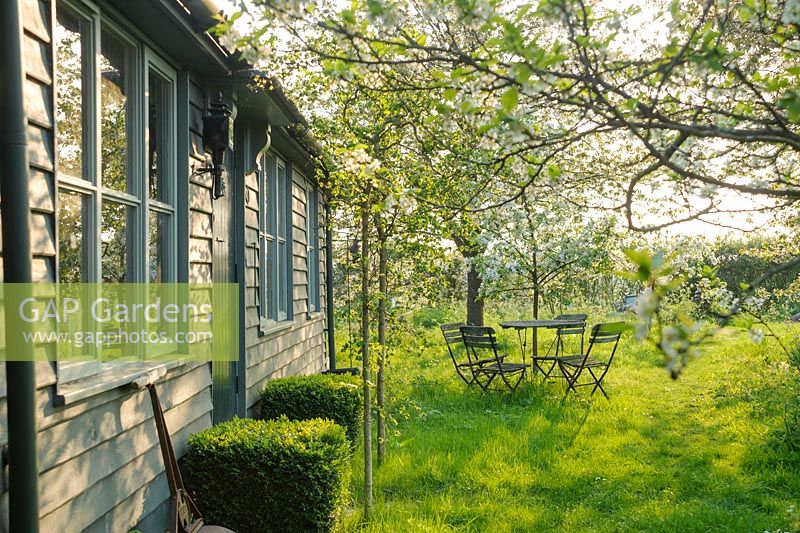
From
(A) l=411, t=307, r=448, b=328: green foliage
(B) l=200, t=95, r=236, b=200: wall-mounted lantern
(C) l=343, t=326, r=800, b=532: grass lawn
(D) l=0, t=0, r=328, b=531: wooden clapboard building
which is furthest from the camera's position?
(A) l=411, t=307, r=448, b=328: green foliage

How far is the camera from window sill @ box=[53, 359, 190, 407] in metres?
2.54

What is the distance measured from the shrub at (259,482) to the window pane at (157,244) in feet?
3.23

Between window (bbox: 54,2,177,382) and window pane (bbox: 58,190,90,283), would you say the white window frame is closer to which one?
window (bbox: 54,2,177,382)

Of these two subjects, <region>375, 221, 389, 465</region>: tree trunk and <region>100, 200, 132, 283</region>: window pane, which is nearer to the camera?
<region>100, 200, 132, 283</region>: window pane

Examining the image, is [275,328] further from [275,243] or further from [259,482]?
[259,482]

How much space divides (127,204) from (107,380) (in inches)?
33.3

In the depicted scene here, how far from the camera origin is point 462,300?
19875mm

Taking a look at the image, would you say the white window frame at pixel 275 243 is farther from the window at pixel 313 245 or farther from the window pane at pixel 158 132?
the window pane at pixel 158 132

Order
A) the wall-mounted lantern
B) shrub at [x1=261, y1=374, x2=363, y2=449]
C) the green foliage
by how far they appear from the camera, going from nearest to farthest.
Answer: the wall-mounted lantern → shrub at [x1=261, y1=374, x2=363, y2=449] → the green foliage

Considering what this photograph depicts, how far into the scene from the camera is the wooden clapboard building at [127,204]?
8.12 ft

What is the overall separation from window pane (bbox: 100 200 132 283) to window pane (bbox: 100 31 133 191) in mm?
105

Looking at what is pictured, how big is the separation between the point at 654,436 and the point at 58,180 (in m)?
5.70

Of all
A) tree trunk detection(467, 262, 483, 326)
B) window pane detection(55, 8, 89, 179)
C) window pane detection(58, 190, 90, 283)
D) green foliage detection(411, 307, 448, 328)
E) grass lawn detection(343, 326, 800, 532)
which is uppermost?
window pane detection(55, 8, 89, 179)

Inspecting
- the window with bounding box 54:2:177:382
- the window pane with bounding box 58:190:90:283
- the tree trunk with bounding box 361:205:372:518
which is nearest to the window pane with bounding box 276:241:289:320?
the tree trunk with bounding box 361:205:372:518
